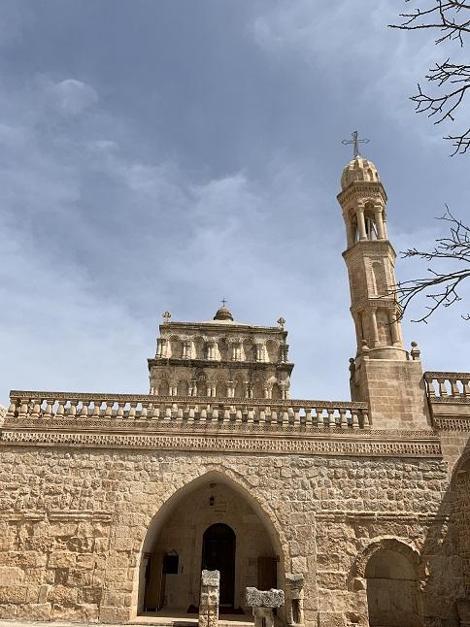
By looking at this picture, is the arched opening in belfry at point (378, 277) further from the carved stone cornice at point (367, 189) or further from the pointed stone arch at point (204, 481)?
the pointed stone arch at point (204, 481)

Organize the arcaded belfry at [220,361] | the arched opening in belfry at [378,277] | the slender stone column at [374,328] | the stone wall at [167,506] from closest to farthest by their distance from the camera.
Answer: the stone wall at [167,506] < the slender stone column at [374,328] < the arched opening in belfry at [378,277] < the arcaded belfry at [220,361]

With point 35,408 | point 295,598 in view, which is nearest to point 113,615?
point 295,598

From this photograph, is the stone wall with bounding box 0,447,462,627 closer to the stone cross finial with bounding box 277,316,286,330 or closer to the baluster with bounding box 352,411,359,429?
the baluster with bounding box 352,411,359,429

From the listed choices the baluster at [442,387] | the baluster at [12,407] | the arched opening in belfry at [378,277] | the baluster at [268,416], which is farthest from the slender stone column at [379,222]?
the baluster at [12,407]

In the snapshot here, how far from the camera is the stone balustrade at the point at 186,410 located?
10906 mm

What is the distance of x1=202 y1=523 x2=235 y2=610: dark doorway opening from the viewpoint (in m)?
11.6

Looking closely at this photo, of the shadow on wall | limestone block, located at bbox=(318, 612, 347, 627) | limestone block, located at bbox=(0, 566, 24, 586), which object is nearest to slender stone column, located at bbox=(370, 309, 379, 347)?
the shadow on wall

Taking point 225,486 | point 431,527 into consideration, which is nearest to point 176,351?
point 225,486

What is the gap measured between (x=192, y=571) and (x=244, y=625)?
2.45m

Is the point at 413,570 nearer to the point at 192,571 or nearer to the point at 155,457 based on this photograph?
the point at 192,571

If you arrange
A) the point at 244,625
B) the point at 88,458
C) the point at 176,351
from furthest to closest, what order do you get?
the point at 176,351 → the point at 88,458 → the point at 244,625

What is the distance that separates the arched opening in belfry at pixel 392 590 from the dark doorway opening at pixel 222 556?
10.9ft

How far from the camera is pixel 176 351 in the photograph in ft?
86.2

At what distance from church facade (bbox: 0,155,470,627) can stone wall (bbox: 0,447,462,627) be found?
0.09 feet
